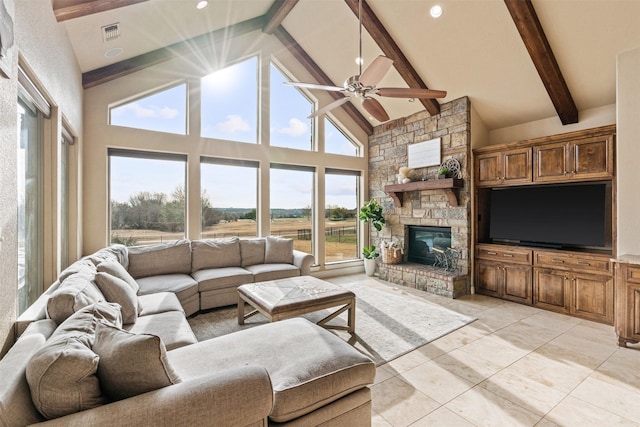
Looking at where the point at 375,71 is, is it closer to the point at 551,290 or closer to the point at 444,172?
the point at 444,172

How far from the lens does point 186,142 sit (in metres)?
4.86

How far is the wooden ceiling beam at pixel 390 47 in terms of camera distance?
4.34 metres

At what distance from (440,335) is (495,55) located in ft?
12.1

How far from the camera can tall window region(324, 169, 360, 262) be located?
20.8ft

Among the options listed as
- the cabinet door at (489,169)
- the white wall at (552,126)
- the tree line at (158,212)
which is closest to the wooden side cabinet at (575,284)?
the cabinet door at (489,169)

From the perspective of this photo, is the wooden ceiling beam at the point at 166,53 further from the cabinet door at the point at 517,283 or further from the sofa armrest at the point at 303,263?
the cabinet door at the point at 517,283

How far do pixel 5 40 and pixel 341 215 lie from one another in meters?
5.51

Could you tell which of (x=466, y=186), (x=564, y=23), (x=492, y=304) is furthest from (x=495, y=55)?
(x=492, y=304)

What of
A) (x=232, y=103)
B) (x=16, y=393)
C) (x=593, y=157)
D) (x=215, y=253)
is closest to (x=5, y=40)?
(x=16, y=393)

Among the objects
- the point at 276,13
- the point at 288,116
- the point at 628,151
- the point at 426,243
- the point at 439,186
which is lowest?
the point at 426,243

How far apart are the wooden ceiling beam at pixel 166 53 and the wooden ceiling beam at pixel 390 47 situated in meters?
1.83

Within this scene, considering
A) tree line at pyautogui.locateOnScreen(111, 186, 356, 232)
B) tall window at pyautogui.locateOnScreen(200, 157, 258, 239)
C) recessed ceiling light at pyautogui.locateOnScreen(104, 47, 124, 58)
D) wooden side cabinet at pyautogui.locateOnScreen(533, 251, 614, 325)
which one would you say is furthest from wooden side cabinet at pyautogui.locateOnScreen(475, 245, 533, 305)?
recessed ceiling light at pyautogui.locateOnScreen(104, 47, 124, 58)

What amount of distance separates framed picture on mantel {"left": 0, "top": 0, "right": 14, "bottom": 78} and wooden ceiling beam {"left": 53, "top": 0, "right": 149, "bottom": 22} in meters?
1.44

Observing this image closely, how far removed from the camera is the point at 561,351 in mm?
2945
